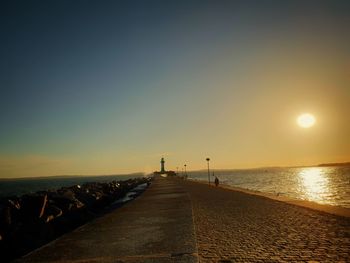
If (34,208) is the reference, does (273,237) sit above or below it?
below

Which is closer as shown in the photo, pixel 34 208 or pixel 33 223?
pixel 33 223

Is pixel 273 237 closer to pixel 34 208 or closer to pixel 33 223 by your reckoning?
pixel 33 223

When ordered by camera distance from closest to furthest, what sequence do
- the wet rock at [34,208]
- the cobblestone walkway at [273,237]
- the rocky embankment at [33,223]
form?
the cobblestone walkway at [273,237] → the rocky embankment at [33,223] → the wet rock at [34,208]

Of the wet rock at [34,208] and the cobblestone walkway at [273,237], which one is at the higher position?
the wet rock at [34,208]

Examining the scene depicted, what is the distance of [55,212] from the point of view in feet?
65.3

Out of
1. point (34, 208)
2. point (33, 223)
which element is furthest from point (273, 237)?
point (34, 208)

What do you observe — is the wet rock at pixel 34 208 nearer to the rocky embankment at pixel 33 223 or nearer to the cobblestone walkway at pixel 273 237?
the rocky embankment at pixel 33 223

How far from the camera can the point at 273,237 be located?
985 cm

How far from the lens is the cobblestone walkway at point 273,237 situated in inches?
304

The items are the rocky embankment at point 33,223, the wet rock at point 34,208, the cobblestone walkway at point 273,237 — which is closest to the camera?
the cobblestone walkway at point 273,237

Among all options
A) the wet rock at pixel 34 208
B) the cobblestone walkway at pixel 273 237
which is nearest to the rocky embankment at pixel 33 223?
the wet rock at pixel 34 208

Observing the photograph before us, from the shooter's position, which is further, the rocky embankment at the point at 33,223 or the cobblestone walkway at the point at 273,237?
the rocky embankment at the point at 33,223

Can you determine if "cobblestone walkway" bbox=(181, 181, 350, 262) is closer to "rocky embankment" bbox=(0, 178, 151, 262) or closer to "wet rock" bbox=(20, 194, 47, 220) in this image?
"rocky embankment" bbox=(0, 178, 151, 262)

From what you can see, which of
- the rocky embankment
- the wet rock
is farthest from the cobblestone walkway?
the wet rock
